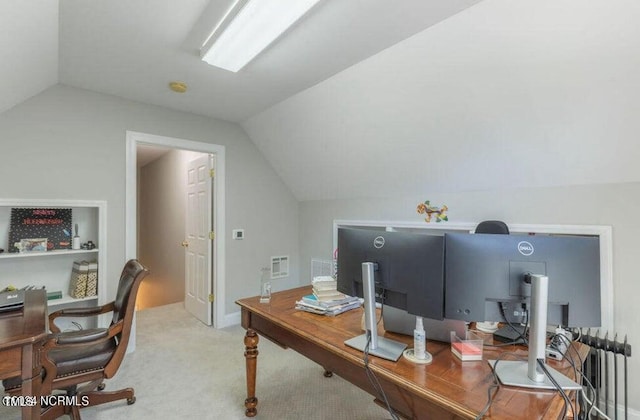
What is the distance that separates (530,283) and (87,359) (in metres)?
2.32

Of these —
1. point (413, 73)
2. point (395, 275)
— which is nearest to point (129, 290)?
point (395, 275)

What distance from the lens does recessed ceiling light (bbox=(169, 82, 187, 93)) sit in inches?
101

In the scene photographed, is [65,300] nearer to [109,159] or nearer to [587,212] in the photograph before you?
[109,159]

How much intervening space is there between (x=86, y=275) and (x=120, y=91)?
1.66 m

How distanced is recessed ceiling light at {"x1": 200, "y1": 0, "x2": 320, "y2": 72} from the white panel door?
1785mm

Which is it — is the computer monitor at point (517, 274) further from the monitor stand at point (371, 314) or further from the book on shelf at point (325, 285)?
the book on shelf at point (325, 285)

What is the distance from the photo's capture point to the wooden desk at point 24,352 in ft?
4.10

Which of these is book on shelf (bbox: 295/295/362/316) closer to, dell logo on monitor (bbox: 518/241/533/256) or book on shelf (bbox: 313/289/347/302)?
book on shelf (bbox: 313/289/347/302)

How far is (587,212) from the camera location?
1.95m

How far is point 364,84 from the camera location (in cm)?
232

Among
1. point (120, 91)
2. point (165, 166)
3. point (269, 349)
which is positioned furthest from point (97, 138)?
point (269, 349)

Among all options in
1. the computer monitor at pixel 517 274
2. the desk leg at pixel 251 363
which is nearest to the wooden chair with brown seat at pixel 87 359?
the desk leg at pixel 251 363

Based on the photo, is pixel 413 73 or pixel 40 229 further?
pixel 40 229

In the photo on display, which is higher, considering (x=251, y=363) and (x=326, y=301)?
(x=326, y=301)
